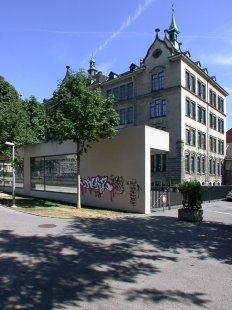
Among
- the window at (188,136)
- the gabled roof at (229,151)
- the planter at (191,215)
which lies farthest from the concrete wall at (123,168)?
the gabled roof at (229,151)

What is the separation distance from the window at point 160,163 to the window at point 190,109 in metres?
6.67

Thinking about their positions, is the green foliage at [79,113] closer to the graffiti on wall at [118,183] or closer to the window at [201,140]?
the graffiti on wall at [118,183]

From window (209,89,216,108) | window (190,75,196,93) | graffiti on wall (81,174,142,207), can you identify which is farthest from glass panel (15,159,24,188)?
window (209,89,216,108)

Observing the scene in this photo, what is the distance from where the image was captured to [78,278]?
687cm

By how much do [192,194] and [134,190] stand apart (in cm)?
421

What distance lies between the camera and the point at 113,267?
25.5ft

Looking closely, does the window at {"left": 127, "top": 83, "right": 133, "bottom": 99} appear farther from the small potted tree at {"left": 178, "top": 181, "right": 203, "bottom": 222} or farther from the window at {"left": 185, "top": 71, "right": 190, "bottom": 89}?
the small potted tree at {"left": 178, "top": 181, "right": 203, "bottom": 222}

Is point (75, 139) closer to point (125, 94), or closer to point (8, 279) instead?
point (8, 279)

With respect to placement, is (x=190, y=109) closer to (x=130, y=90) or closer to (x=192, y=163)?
(x=192, y=163)

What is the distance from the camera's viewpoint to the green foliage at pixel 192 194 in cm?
1570

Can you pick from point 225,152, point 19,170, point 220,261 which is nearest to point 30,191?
point 19,170

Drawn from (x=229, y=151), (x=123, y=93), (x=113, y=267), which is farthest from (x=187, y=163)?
(x=113, y=267)

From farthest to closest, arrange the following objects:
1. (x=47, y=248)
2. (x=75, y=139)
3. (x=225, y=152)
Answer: (x=225, y=152) → (x=75, y=139) → (x=47, y=248)

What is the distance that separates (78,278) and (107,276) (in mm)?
618
